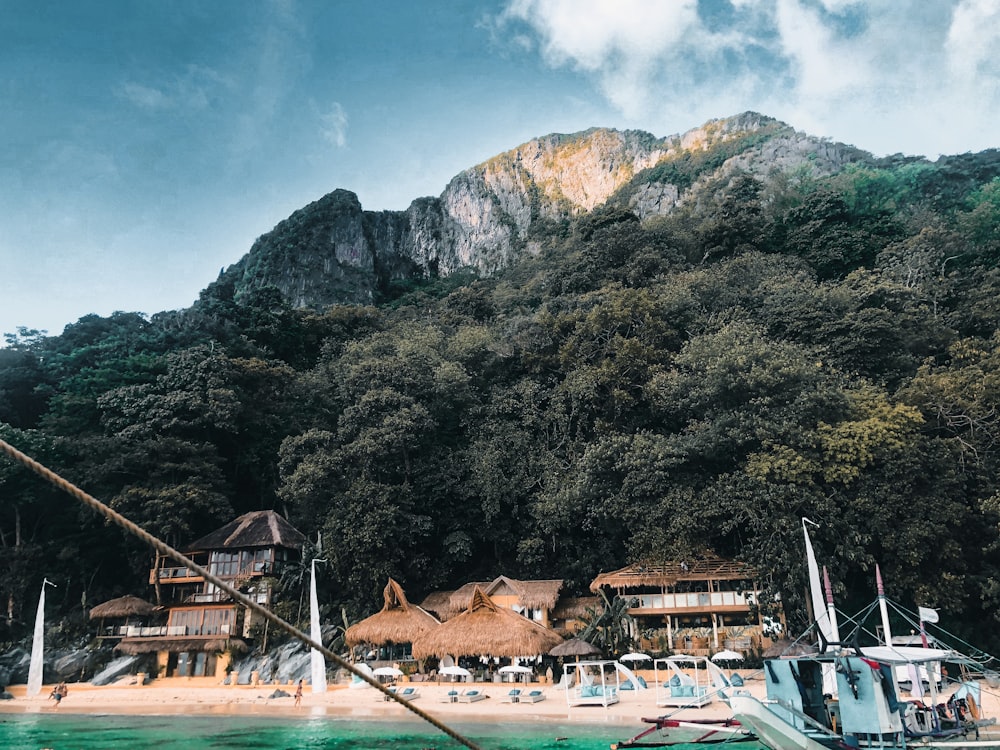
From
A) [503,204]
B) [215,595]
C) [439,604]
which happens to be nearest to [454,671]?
[439,604]

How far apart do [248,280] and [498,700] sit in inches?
2032

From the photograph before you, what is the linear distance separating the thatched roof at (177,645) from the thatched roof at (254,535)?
3357 mm

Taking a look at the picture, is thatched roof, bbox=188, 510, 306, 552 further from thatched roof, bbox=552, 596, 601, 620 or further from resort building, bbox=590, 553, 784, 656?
resort building, bbox=590, 553, 784, 656

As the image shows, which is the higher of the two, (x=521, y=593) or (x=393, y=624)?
(x=521, y=593)

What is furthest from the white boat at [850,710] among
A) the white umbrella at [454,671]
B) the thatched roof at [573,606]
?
the thatched roof at [573,606]

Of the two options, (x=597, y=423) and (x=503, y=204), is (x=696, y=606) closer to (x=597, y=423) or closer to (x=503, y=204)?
(x=597, y=423)

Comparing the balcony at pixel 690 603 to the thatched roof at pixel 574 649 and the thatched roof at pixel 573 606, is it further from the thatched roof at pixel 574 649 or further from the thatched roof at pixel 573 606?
the thatched roof at pixel 574 649

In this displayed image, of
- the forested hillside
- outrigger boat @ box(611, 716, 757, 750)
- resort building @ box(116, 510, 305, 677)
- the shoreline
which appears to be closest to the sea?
outrigger boat @ box(611, 716, 757, 750)

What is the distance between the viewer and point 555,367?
29.1m

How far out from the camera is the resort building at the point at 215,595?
2389 centimetres

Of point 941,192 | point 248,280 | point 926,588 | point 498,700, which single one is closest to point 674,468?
point 926,588

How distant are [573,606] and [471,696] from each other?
6.22 meters

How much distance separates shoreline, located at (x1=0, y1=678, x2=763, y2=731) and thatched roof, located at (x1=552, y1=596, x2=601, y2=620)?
3.52m

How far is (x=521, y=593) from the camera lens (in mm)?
22594
